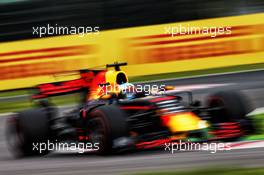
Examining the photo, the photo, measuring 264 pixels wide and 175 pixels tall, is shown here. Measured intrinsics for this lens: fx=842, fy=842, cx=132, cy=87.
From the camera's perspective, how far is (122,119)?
9672mm

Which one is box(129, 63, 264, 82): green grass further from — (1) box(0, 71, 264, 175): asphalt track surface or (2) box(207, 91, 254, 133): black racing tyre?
(2) box(207, 91, 254, 133): black racing tyre

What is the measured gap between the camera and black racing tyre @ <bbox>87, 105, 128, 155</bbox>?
960 cm

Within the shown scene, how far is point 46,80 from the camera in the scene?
1845 centimetres

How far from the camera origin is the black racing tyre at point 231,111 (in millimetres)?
10430

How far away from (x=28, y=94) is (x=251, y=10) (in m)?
5.38

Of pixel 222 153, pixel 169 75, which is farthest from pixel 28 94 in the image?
pixel 222 153

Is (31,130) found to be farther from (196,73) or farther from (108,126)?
(196,73)

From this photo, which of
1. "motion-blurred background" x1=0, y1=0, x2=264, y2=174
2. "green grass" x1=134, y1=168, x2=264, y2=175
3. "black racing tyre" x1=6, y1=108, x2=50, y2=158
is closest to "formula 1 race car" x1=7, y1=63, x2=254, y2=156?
"black racing tyre" x1=6, y1=108, x2=50, y2=158

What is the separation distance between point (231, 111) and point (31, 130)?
2547mm

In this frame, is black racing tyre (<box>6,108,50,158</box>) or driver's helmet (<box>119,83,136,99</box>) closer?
driver's helmet (<box>119,83,136,99</box>)

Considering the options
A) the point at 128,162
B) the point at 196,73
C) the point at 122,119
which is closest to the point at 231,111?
the point at 122,119

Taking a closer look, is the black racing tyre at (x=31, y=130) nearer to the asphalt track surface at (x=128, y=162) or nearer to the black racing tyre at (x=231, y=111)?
the asphalt track surface at (x=128, y=162)

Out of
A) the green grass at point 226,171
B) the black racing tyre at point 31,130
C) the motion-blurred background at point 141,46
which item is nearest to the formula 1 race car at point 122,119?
the black racing tyre at point 31,130

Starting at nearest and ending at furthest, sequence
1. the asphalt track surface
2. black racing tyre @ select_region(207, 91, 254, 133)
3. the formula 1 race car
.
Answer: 1. the asphalt track surface
2. the formula 1 race car
3. black racing tyre @ select_region(207, 91, 254, 133)
